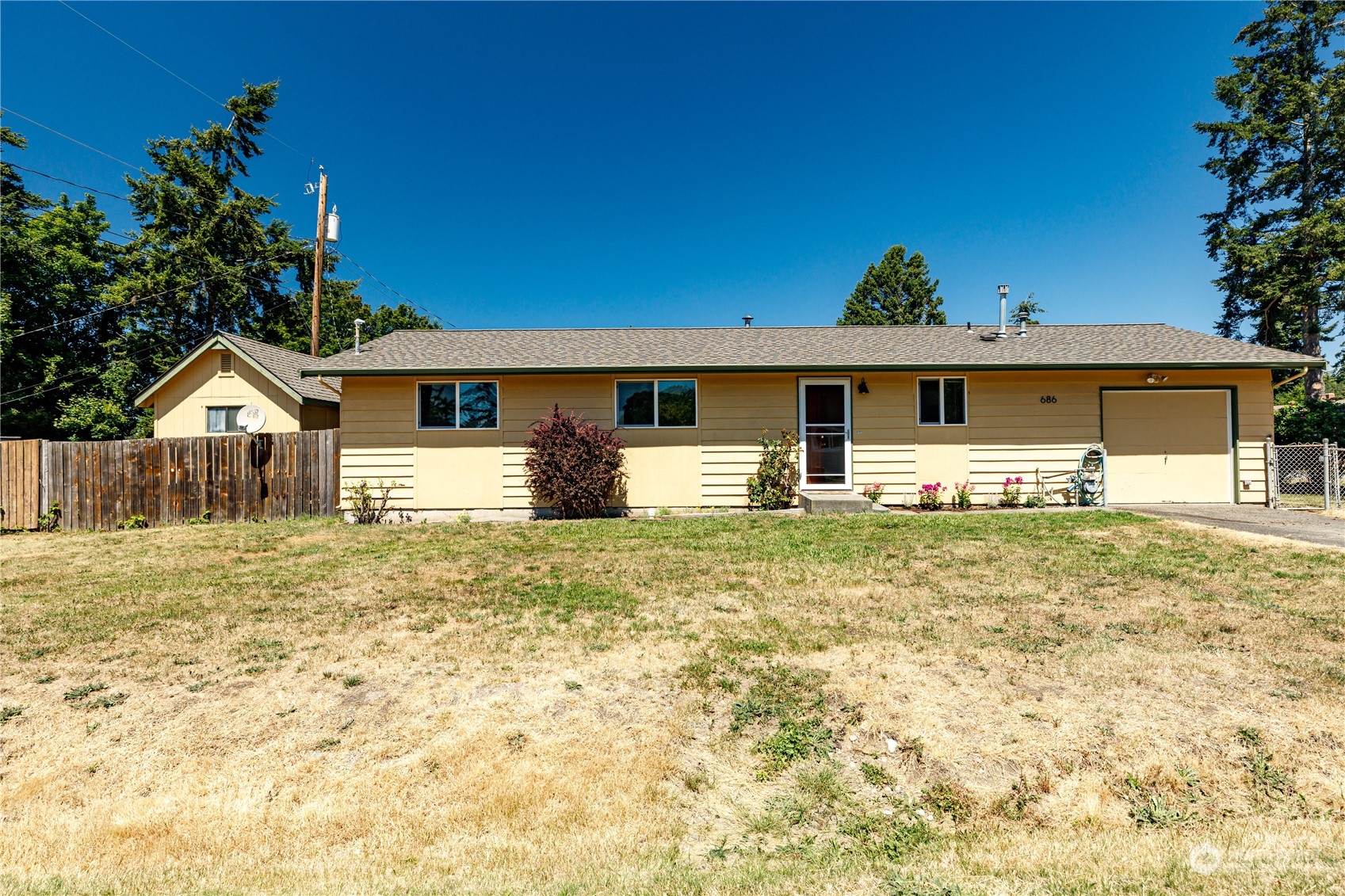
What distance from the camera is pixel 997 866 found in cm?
217

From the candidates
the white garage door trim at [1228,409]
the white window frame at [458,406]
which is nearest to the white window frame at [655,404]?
the white window frame at [458,406]

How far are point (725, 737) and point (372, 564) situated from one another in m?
5.64

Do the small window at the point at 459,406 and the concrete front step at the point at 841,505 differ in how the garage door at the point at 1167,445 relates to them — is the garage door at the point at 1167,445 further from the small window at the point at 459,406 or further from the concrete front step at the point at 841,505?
the small window at the point at 459,406

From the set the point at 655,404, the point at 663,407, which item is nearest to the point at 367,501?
the point at 655,404

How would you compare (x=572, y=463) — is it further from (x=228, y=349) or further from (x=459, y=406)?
(x=228, y=349)

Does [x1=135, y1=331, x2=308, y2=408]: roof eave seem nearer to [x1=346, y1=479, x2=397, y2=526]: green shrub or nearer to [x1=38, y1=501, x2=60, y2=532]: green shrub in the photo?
[x1=38, y1=501, x2=60, y2=532]: green shrub

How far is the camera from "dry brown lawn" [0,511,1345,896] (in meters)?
2.23

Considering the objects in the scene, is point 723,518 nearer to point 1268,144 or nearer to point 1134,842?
point 1134,842

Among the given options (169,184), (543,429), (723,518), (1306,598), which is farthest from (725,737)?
(169,184)

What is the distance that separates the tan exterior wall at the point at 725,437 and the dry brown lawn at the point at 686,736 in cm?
493

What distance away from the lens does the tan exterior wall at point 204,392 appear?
14383 mm

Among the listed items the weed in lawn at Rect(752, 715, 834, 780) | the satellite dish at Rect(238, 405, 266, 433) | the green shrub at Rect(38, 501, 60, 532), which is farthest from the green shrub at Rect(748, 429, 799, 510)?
the green shrub at Rect(38, 501, 60, 532)

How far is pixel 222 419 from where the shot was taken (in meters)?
14.5

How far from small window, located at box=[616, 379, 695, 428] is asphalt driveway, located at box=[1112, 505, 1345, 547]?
783cm
